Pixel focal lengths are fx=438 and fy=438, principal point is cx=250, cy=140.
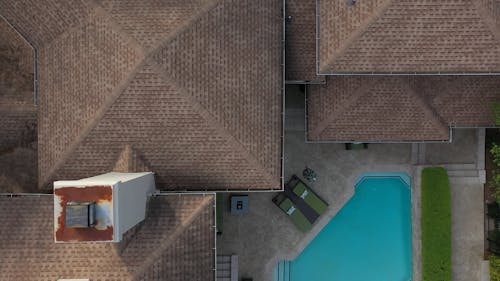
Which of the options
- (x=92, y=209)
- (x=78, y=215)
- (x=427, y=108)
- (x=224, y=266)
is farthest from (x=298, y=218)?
(x=78, y=215)

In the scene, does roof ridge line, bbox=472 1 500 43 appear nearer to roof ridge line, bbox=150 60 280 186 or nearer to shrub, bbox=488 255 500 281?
roof ridge line, bbox=150 60 280 186

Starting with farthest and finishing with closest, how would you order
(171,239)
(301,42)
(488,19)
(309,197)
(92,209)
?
(309,197) < (301,42) < (488,19) < (171,239) < (92,209)

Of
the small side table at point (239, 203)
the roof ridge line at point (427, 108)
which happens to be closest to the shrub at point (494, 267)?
the roof ridge line at point (427, 108)

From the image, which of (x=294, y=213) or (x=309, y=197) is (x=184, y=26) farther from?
(x=294, y=213)

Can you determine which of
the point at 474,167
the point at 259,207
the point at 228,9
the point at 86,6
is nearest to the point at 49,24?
the point at 86,6

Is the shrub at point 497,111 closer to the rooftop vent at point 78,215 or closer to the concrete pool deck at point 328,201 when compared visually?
the concrete pool deck at point 328,201

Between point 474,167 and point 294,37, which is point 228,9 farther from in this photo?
point 474,167

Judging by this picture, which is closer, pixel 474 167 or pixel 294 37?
pixel 294 37
